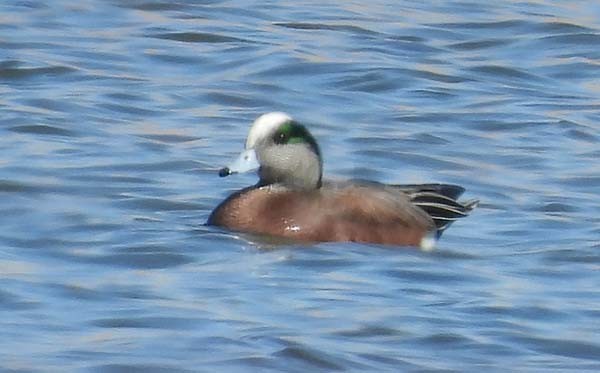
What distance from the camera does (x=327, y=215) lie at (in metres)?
10.3

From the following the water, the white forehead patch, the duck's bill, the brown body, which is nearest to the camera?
the water

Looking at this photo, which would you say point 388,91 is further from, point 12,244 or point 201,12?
point 12,244

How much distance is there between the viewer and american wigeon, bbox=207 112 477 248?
33.8ft

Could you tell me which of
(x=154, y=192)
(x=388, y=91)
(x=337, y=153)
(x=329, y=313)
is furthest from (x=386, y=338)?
(x=388, y=91)

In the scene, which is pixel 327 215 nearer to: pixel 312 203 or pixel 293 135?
pixel 312 203

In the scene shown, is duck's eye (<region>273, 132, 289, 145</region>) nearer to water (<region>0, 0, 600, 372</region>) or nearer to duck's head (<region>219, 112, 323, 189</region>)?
duck's head (<region>219, 112, 323, 189</region>)

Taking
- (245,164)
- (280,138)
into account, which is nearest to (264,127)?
(280,138)

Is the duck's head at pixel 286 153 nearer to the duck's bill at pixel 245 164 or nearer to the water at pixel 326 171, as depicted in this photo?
the duck's bill at pixel 245 164

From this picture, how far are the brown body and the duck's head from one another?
3.3 inches

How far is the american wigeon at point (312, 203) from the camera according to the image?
406 inches

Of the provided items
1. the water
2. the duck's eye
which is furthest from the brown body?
the duck's eye

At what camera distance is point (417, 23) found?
634 inches

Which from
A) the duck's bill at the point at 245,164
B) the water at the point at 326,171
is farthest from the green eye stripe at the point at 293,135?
the water at the point at 326,171

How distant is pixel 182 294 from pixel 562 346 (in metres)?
1.49
